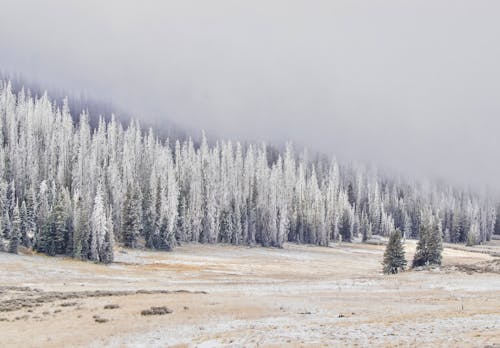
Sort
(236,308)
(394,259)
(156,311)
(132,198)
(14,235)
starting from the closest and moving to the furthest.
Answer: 1. (156,311)
2. (236,308)
3. (394,259)
4. (14,235)
5. (132,198)

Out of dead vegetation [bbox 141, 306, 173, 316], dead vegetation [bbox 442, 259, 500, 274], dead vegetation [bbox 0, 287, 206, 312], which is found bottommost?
dead vegetation [bbox 0, 287, 206, 312]

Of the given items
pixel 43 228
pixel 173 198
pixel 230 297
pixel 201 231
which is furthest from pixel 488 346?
pixel 201 231

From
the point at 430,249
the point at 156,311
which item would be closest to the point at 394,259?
the point at 430,249

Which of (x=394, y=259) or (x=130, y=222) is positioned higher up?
(x=130, y=222)

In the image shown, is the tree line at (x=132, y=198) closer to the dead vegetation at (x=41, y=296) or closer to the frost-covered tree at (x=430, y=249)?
the dead vegetation at (x=41, y=296)

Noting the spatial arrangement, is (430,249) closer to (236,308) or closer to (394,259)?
(394,259)

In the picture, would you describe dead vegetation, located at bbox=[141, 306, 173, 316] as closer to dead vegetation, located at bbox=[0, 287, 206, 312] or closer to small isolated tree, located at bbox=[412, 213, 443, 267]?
dead vegetation, located at bbox=[0, 287, 206, 312]

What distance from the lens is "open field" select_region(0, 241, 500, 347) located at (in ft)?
87.4

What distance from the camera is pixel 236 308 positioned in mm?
38125

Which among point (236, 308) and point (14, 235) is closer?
point (236, 308)

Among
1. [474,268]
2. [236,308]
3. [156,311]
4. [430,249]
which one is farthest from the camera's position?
[430,249]

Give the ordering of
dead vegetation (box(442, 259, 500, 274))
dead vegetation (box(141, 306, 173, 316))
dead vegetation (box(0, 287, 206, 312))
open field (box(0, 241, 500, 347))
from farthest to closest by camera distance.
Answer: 1. dead vegetation (box(442, 259, 500, 274))
2. dead vegetation (box(0, 287, 206, 312))
3. dead vegetation (box(141, 306, 173, 316))
4. open field (box(0, 241, 500, 347))

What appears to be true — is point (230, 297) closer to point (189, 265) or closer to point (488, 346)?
point (488, 346)

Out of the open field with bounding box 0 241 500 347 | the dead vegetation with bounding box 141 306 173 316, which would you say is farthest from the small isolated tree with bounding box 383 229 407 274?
the dead vegetation with bounding box 141 306 173 316
